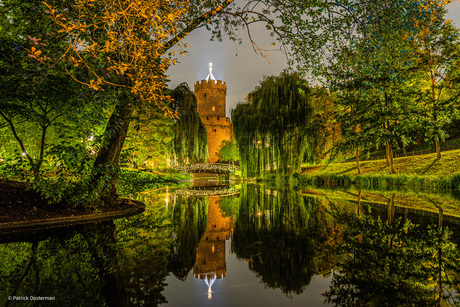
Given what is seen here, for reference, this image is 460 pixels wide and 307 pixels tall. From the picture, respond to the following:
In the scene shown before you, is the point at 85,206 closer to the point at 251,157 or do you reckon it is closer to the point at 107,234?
the point at 107,234

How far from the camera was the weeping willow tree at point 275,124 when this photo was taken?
1584 centimetres

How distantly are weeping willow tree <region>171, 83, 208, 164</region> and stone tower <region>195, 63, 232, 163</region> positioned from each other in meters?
51.5

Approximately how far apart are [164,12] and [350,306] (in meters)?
4.26

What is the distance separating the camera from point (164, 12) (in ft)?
12.9

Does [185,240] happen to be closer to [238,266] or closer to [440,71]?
[238,266]

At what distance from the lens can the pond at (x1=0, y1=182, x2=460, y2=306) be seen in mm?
1936

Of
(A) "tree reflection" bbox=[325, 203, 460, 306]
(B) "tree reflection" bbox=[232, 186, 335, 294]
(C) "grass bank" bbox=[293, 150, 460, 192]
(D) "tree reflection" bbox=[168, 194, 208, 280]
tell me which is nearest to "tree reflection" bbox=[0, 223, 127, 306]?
(D) "tree reflection" bbox=[168, 194, 208, 280]

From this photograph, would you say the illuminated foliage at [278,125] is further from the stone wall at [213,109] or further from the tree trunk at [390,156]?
the stone wall at [213,109]

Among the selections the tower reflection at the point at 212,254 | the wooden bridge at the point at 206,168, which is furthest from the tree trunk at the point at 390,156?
the wooden bridge at the point at 206,168

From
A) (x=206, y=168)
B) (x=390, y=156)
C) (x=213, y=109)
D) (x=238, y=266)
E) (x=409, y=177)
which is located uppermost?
(x=213, y=109)

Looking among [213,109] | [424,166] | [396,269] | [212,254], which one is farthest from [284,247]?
[213,109]

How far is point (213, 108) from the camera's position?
203ft

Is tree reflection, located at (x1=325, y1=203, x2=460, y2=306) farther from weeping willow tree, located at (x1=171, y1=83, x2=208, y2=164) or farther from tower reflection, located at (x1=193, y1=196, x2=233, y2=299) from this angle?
weeping willow tree, located at (x1=171, y1=83, x2=208, y2=164)

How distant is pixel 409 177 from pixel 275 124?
7942 millimetres
